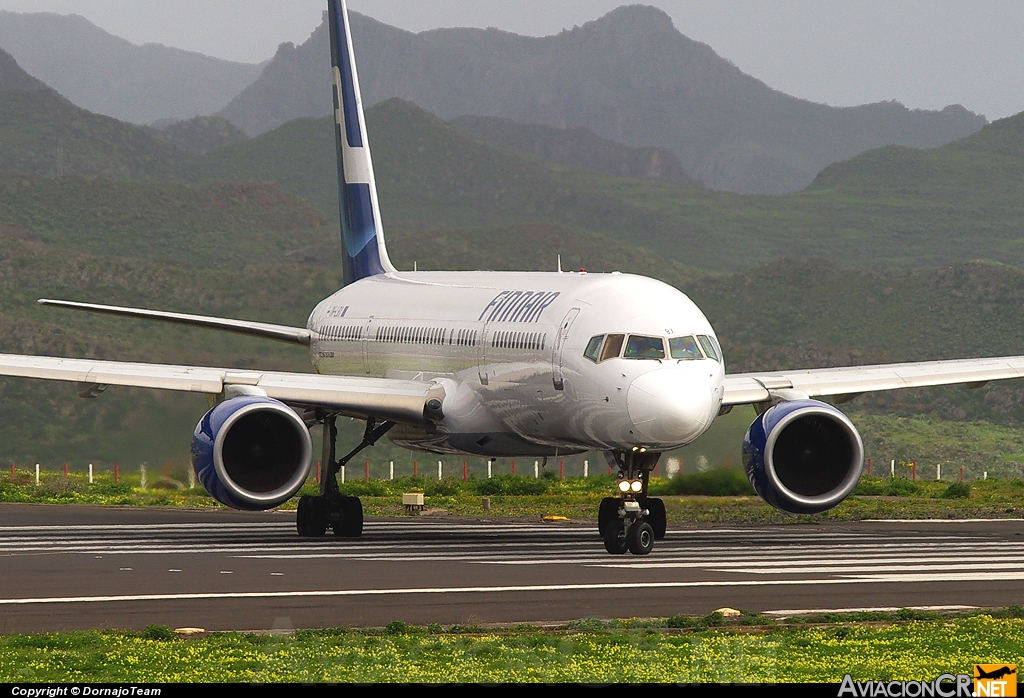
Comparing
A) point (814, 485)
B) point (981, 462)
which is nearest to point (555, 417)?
point (814, 485)

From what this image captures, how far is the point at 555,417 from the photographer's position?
27031 mm

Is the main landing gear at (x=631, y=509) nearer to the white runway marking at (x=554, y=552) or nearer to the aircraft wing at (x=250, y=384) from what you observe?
the white runway marking at (x=554, y=552)

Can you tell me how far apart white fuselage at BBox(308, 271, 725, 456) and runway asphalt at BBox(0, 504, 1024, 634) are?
5.52 ft

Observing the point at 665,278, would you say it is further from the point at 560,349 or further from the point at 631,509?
the point at 631,509

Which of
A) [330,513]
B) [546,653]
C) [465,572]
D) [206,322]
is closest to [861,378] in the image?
[330,513]

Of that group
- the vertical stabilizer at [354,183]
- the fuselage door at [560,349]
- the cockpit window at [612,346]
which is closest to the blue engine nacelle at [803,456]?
the cockpit window at [612,346]

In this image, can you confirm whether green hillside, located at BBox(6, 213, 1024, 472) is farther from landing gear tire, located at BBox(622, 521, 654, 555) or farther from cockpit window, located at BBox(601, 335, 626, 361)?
landing gear tire, located at BBox(622, 521, 654, 555)

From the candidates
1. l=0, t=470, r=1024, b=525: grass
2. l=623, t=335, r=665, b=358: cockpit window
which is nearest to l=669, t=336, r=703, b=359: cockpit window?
l=623, t=335, r=665, b=358: cockpit window

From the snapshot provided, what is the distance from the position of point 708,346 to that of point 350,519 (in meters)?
7.35

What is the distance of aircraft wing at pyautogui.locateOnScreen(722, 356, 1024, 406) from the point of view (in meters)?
29.0

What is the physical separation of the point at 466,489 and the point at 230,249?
104959 millimetres

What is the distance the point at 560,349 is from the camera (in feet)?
88.2

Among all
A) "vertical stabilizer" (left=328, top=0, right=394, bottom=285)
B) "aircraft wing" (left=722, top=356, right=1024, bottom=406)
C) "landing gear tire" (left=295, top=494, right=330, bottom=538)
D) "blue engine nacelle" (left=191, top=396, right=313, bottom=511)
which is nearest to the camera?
"blue engine nacelle" (left=191, top=396, right=313, bottom=511)

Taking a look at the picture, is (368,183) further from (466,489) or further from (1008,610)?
(1008,610)
